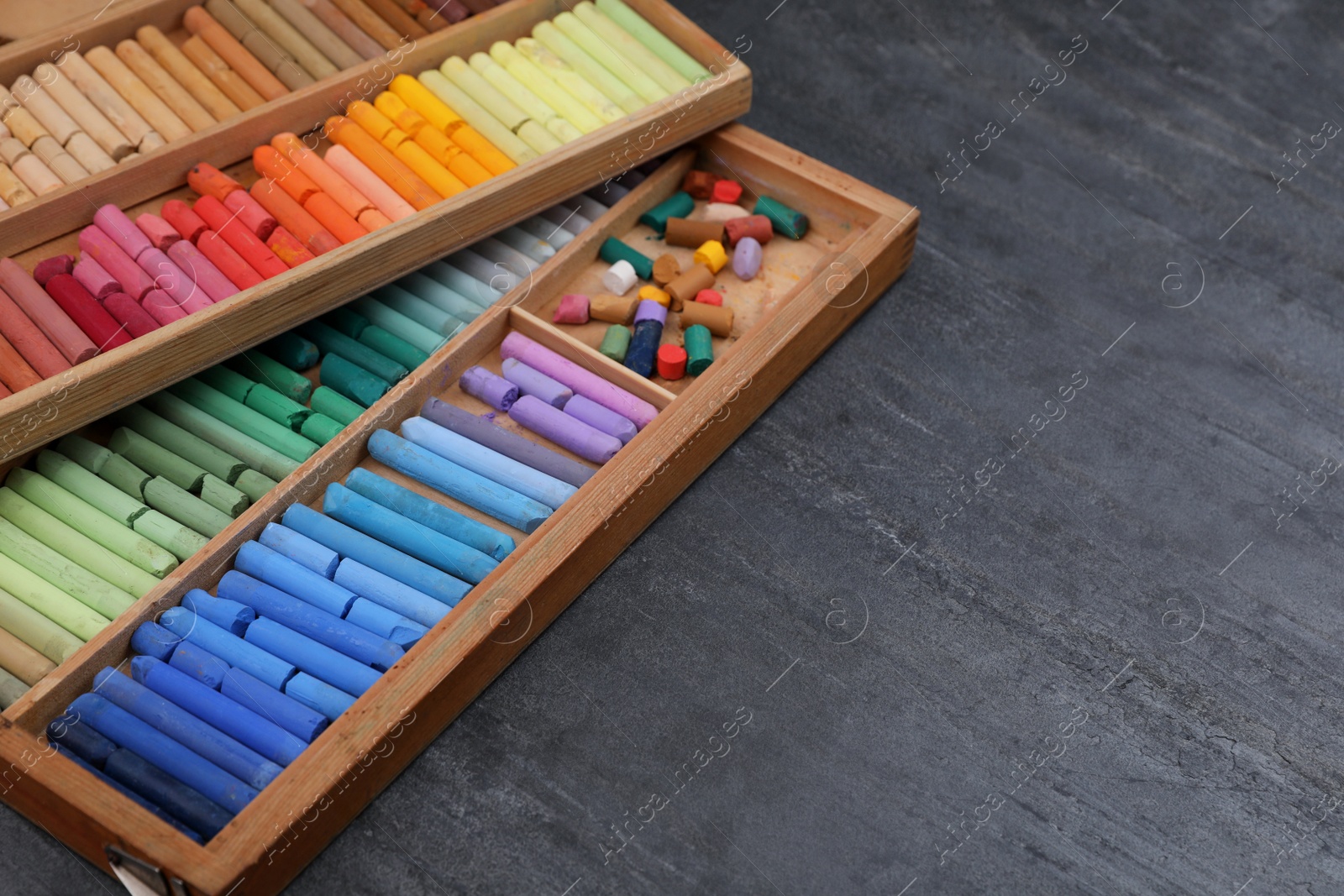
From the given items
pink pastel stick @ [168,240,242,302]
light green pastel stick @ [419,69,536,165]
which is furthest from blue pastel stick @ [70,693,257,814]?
light green pastel stick @ [419,69,536,165]

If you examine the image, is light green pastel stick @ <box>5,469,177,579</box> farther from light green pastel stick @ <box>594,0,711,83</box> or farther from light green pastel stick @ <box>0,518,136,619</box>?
light green pastel stick @ <box>594,0,711,83</box>

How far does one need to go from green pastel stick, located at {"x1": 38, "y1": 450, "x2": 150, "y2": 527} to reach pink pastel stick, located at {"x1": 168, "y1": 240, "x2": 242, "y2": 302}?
29.9 inches

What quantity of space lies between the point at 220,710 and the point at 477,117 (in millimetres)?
2690

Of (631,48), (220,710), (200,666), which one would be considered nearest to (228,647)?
(200,666)

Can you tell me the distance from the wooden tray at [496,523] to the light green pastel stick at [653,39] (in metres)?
0.31

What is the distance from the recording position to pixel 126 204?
5332 mm

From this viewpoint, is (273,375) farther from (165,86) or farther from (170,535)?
(165,86)

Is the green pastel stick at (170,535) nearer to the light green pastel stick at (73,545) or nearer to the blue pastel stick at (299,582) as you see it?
the light green pastel stick at (73,545)

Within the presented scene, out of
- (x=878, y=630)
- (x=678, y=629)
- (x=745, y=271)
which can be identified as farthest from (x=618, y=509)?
(x=745, y=271)

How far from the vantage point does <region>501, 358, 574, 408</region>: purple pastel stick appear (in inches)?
204

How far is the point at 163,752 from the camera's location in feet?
13.6

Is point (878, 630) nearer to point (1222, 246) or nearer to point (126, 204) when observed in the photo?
point (1222, 246)

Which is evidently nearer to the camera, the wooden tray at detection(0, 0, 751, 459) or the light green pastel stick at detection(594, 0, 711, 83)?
the wooden tray at detection(0, 0, 751, 459)

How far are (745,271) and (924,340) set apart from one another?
83 centimetres
